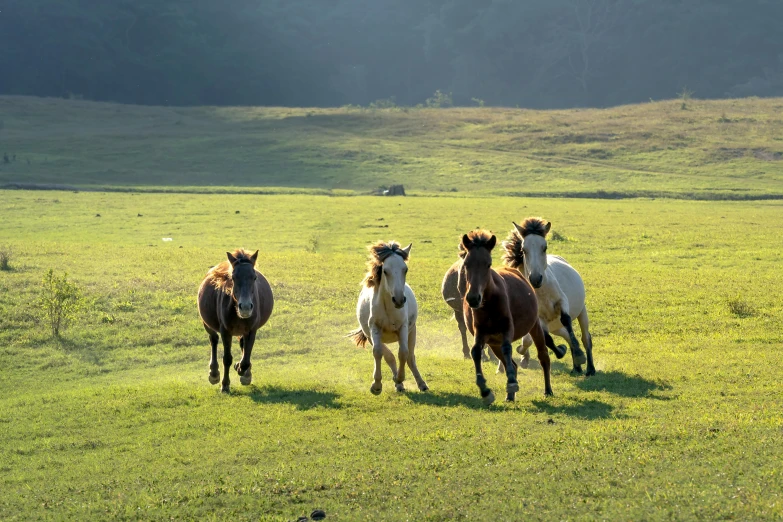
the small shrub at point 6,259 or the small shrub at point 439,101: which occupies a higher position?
the small shrub at point 439,101

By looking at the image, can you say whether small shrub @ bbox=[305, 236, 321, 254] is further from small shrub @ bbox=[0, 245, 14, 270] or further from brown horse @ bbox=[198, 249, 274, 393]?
brown horse @ bbox=[198, 249, 274, 393]

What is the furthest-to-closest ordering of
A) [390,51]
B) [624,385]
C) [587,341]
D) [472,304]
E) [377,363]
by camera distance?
1. [390,51]
2. [587,341]
3. [624,385]
4. [377,363]
5. [472,304]

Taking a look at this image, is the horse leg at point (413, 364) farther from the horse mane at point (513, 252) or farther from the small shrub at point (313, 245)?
the small shrub at point (313, 245)

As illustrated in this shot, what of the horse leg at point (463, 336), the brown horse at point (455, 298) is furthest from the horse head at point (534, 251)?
the horse leg at point (463, 336)

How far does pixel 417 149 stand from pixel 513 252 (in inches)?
2231

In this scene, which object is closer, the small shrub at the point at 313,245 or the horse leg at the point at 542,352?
the horse leg at the point at 542,352

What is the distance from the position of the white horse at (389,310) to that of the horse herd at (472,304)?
1 centimetres

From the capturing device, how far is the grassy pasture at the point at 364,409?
7.89m

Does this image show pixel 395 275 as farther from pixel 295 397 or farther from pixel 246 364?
pixel 246 364

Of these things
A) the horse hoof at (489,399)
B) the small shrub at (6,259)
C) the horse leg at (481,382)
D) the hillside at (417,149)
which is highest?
the hillside at (417,149)

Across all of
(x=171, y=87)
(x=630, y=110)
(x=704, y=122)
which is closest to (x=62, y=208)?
(x=704, y=122)

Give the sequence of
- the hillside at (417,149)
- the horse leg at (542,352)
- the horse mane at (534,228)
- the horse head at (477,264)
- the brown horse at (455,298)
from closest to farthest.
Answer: the horse head at (477,264) → the horse leg at (542,352) → the horse mane at (534,228) → the brown horse at (455,298) → the hillside at (417,149)

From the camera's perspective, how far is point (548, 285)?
43.7ft

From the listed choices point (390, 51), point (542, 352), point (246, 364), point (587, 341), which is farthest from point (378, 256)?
point (390, 51)
